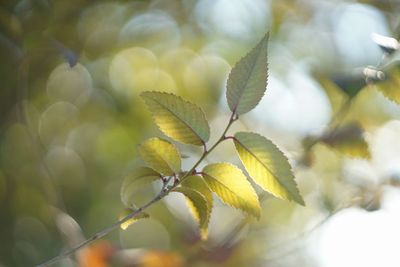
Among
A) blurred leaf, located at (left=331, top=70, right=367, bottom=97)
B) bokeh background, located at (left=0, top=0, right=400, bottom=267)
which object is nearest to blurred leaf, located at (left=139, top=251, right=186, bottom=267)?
bokeh background, located at (left=0, top=0, right=400, bottom=267)

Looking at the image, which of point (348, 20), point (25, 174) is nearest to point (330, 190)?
point (348, 20)

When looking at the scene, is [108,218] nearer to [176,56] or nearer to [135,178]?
[176,56]

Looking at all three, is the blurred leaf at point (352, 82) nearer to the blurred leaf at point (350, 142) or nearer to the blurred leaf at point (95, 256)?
the blurred leaf at point (350, 142)

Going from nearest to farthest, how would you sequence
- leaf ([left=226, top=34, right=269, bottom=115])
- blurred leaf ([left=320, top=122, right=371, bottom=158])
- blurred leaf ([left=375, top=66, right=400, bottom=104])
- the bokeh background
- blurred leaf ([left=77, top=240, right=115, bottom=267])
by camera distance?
leaf ([left=226, top=34, right=269, bottom=115]), blurred leaf ([left=375, top=66, right=400, bottom=104]), blurred leaf ([left=320, top=122, right=371, bottom=158]), blurred leaf ([left=77, top=240, right=115, bottom=267]), the bokeh background

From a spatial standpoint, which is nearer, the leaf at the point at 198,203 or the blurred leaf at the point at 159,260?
the leaf at the point at 198,203

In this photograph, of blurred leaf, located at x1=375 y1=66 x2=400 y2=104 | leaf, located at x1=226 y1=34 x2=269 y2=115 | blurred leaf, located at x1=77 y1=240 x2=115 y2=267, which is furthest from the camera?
blurred leaf, located at x1=77 y1=240 x2=115 y2=267

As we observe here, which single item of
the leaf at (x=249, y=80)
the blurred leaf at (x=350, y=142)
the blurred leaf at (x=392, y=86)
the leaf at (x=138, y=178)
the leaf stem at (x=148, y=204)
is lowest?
the blurred leaf at (x=350, y=142)

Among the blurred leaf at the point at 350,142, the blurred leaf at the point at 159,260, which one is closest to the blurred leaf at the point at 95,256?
the blurred leaf at the point at 159,260

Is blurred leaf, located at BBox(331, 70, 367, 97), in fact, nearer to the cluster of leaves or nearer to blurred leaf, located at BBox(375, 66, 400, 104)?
blurred leaf, located at BBox(375, 66, 400, 104)
